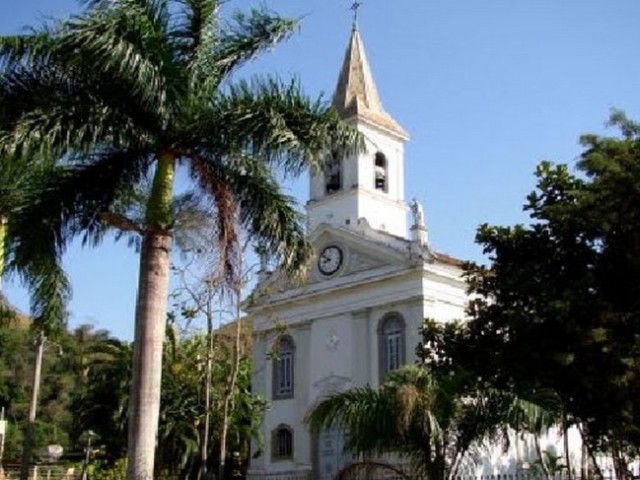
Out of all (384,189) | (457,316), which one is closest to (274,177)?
(457,316)

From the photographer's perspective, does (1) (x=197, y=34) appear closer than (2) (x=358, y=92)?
Yes

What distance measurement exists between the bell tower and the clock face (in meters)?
0.92

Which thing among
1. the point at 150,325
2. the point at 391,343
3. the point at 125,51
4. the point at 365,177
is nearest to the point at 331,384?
the point at 391,343

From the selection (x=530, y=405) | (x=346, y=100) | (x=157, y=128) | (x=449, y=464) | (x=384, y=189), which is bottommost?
(x=449, y=464)

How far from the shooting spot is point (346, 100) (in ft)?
108

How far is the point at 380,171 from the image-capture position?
3259cm

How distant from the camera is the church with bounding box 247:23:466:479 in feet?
91.8

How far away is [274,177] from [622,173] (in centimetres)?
735

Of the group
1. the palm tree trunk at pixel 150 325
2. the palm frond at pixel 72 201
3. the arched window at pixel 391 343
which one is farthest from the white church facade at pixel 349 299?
the palm tree trunk at pixel 150 325

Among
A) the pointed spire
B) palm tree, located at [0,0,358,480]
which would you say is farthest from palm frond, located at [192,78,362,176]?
the pointed spire

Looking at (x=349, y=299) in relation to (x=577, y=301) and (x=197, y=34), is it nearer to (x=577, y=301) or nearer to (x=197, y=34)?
(x=577, y=301)

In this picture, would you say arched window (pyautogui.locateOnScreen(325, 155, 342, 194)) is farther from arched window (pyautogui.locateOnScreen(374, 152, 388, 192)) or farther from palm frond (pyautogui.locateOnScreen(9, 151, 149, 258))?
palm frond (pyautogui.locateOnScreen(9, 151, 149, 258))

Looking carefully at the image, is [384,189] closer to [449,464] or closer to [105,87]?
[449,464]

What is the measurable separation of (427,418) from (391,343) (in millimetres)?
14648
